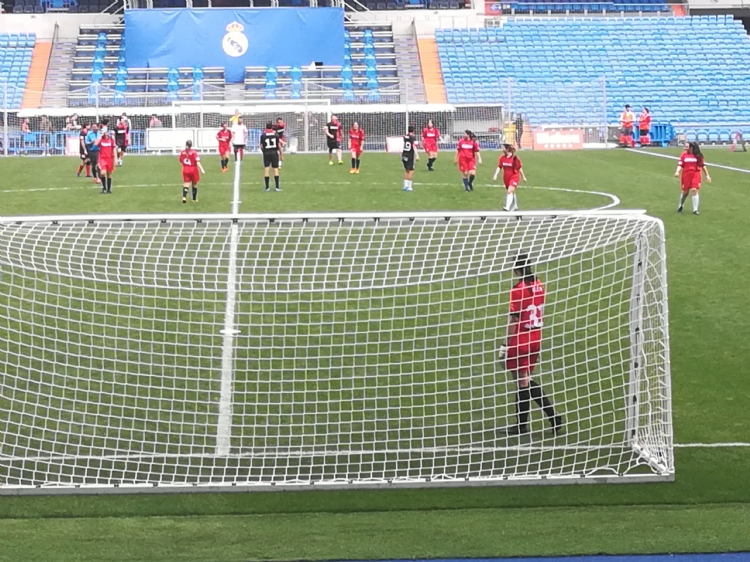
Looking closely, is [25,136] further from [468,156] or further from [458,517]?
[458,517]

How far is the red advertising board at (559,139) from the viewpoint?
4441 cm

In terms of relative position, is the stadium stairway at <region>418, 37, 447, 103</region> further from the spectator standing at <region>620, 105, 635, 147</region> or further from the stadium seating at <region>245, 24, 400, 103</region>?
the spectator standing at <region>620, 105, 635, 147</region>

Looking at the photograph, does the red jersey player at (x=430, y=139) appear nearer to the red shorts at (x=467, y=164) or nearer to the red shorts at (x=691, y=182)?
the red shorts at (x=467, y=164)

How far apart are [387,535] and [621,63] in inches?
2047

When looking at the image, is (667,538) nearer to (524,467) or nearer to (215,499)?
(524,467)

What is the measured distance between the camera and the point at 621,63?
57094 millimetres

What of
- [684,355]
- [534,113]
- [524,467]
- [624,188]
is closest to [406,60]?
[534,113]

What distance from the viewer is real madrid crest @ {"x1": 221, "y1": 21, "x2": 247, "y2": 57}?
180 ft

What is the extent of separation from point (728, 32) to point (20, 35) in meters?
36.6

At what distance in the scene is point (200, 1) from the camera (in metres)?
61.0

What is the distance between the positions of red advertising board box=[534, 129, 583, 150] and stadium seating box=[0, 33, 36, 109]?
22342mm

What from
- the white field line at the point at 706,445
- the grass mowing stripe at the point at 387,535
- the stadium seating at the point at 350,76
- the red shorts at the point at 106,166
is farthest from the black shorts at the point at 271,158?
the grass mowing stripe at the point at 387,535

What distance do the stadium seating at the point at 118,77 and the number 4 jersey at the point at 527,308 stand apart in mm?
39164

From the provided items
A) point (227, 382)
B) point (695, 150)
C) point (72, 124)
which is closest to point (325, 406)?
point (227, 382)
